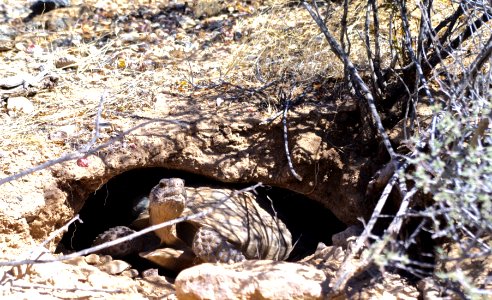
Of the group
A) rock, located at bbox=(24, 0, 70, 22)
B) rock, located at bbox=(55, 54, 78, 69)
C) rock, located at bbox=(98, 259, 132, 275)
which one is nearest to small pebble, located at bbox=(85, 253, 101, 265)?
rock, located at bbox=(98, 259, 132, 275)

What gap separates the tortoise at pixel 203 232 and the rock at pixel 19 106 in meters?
1.19

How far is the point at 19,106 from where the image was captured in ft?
19.5

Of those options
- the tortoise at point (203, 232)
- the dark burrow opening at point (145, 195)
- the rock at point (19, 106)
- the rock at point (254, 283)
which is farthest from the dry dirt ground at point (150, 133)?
the rock at point (254, 283)

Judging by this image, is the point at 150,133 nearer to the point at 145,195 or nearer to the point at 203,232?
the point at 203,232

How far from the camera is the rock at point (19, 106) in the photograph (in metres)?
5.88

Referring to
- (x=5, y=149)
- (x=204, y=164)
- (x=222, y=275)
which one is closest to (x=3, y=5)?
(x=5, y=149)

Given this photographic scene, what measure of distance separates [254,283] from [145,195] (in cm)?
255

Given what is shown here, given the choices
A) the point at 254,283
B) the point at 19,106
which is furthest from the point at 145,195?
the point at 254,283

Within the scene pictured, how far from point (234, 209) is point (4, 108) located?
2.08m

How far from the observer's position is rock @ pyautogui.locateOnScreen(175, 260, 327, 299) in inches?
155

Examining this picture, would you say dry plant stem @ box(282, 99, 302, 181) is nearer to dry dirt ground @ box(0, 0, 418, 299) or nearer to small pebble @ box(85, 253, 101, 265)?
dry dirt ground @ box(0, 0, 418, 299)

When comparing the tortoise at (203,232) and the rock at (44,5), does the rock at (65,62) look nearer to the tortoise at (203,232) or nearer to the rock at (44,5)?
the rock at (44,5)

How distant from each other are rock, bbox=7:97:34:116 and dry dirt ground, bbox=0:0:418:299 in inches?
0.5

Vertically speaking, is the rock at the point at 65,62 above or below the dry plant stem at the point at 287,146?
above
